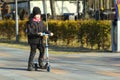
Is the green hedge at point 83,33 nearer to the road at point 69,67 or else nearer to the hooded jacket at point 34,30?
the road at point 69,67

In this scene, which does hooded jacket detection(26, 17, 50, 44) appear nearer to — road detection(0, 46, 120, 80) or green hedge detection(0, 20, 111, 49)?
road detection(0, 46, 120, 80)

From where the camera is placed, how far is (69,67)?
13219 mm

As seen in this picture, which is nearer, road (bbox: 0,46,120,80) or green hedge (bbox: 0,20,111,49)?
road (bbox: 0,46,120,80)

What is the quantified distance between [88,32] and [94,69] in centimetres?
657

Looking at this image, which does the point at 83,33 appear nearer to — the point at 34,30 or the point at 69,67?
the point at 69,67

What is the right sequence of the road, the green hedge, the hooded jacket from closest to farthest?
the road
the hooded jacket
the green hedge

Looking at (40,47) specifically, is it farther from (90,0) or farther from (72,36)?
(90,0)

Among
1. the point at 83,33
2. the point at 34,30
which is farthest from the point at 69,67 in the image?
the point at 83,33

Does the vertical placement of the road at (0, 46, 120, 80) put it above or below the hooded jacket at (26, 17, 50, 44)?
below

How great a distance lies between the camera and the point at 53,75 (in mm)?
11625

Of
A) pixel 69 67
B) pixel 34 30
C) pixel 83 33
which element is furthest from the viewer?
pixel 83 33

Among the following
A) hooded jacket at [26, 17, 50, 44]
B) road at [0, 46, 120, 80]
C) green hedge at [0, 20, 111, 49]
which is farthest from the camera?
green hedge at [0, 20, 111, 49]

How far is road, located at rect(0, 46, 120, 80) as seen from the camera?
11320 millimetres

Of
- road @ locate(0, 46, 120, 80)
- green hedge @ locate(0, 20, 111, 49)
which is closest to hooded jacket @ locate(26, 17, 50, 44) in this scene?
road @ locate(0, 46, 120, 80)
